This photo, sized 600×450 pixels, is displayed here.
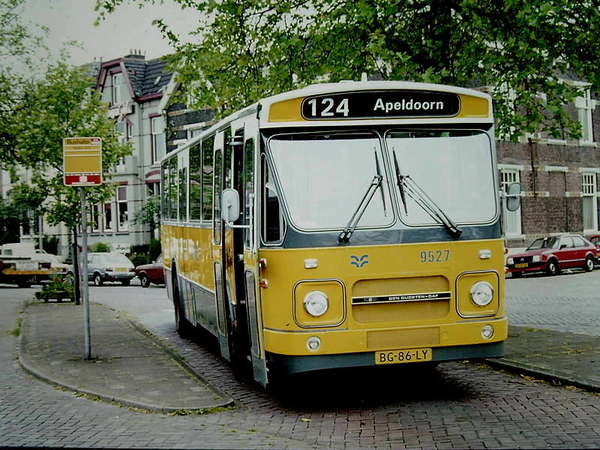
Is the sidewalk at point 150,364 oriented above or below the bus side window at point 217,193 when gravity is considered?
below

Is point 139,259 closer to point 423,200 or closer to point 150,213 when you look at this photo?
point 150,213

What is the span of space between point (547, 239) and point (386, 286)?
2768cm

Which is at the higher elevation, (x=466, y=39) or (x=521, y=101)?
(x=466, y=39)

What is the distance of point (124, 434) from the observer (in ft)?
26.2

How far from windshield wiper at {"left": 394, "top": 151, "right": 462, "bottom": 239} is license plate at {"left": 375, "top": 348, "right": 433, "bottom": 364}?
1.15 meters

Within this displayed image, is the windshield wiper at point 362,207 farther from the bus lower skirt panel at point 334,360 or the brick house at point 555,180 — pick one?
the brick house at point 555,180

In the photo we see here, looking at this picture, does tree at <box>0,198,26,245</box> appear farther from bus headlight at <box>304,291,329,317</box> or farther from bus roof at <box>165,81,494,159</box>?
bus headlight at <box>304,291,329,317</box>

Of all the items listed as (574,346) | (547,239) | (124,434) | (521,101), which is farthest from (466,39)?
(547,239)

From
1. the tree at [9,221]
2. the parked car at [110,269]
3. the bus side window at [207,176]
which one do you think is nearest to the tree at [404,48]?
the bus side window at [207,176]

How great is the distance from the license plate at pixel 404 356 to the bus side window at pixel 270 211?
147 cm

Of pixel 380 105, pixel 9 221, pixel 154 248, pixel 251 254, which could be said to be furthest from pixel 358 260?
pixel 9 221

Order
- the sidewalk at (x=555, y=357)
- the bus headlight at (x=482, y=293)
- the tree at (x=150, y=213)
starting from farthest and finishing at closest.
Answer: the tree at (x=150, y=213)
the sidewalk at (x=555, y=357)
the bus headlight at (x=482, y=293)

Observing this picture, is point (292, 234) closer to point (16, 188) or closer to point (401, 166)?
point (401, 166)

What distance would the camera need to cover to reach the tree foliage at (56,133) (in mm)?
22141
